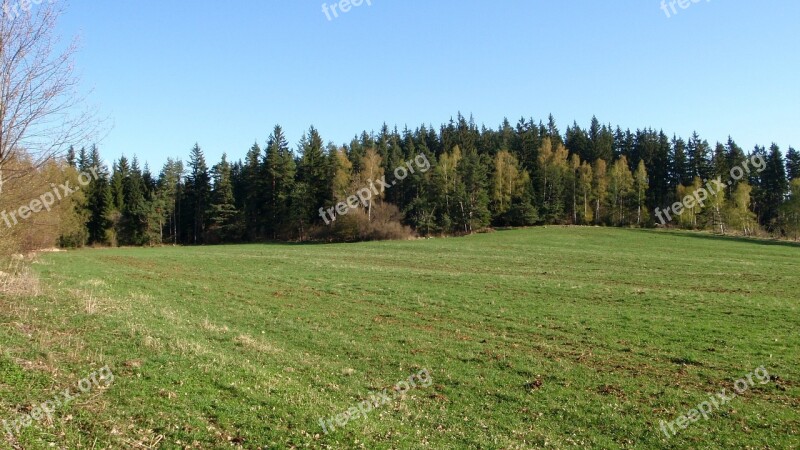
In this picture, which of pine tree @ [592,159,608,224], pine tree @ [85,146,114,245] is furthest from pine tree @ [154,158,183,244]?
pine tree @ [592,159,608,224]

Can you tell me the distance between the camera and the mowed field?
345 inches

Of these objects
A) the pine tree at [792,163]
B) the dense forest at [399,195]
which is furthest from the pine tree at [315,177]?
the pine tree at [792,163]

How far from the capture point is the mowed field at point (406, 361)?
28.8 ft

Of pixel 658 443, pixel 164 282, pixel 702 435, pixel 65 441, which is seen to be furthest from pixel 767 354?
pixel 164 282

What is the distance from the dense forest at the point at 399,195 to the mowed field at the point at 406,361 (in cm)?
5451

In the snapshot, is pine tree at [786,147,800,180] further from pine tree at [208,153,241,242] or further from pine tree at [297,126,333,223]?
pine tree at [208,153,241,242]

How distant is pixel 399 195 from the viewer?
96125mm

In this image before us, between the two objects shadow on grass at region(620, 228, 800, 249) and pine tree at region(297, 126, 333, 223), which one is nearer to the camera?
shadow on grass at region(620, 228, 800, 249)

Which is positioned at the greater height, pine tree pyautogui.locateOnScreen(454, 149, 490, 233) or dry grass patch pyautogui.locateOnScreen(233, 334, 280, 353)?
pine tree pyautogui.locateOnScreen(454, 149, 490, 233)

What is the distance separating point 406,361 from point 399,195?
81.6 metres

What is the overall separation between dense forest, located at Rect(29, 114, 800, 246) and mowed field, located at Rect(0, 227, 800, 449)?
54.5 m

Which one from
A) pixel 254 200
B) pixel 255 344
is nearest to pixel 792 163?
pixel 254 200

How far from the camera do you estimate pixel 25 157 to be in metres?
17.1

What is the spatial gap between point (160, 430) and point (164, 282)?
24.4 metres
